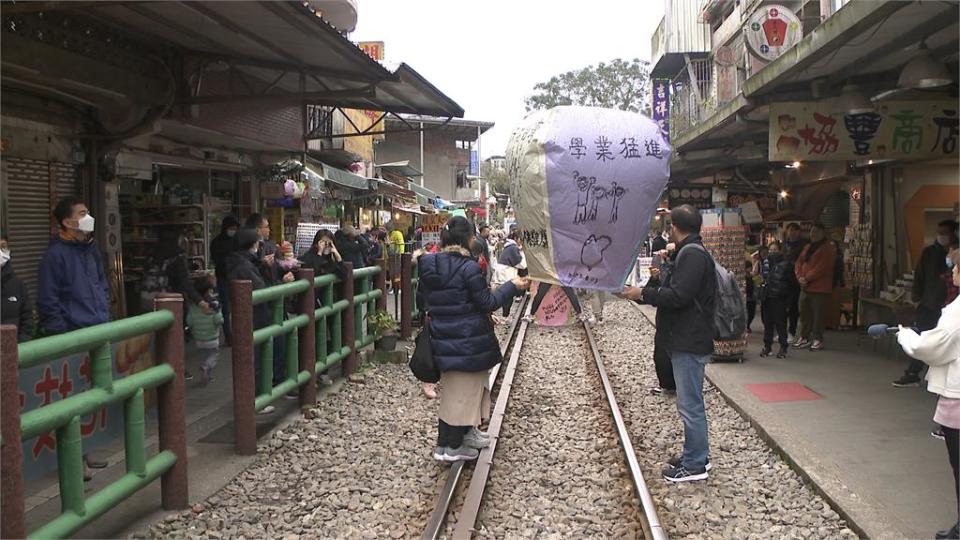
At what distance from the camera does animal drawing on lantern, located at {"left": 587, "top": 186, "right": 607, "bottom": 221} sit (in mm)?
4789

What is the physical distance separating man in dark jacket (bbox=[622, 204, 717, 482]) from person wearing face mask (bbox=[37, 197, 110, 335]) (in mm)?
3693

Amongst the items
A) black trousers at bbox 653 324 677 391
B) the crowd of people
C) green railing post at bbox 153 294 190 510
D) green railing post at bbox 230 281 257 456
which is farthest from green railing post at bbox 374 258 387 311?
green railing post at bbox 153 294 190 510

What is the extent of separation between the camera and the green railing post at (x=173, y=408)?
4.54m

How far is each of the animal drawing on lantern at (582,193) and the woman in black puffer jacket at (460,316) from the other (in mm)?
790

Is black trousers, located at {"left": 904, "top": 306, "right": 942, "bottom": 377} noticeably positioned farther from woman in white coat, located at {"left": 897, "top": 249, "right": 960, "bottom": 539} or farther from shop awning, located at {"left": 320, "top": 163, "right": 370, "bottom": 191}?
shop awning, located at {"left": 320, "top": 163, "right": 370, "bottom": 191}

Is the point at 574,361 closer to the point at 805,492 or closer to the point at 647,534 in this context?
the point at 805,492

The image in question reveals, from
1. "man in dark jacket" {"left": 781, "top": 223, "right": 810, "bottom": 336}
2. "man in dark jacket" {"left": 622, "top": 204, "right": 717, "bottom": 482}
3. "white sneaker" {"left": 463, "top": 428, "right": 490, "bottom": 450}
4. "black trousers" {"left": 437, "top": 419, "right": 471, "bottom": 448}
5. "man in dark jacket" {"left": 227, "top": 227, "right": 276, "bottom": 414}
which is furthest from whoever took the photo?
"man in dark jacket" {"left": 781, "top": 223, "right": 810, "bottom": 336}

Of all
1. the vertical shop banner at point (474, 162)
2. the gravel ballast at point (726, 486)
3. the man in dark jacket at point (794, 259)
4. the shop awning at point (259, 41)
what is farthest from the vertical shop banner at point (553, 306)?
the vertical shop banner at point (474, 162)

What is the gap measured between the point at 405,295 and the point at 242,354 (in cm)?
576

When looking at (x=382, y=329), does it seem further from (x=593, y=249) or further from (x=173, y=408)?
(x=593, y=249)

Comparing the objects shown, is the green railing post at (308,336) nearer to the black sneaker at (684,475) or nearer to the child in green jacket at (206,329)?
the child in green jacket at (206,329)

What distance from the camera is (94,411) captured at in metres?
3.91

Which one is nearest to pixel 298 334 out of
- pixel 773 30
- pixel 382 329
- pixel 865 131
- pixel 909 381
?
pixel 382 329

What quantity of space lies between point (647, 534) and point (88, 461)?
379 centimetres
